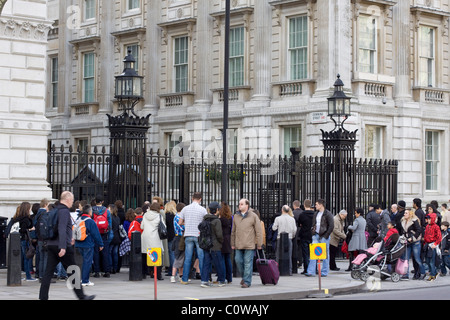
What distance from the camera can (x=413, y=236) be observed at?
20.9 m

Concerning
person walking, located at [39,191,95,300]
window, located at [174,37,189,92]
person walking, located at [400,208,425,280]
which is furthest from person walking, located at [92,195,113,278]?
window, located at [174,37,189,92]

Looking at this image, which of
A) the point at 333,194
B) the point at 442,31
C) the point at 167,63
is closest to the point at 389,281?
the point at 333,194

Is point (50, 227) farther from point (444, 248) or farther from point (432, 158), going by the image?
point (432, 158)

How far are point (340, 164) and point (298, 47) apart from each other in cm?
945

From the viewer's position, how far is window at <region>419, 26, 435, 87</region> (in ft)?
120

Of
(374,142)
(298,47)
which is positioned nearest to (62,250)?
(298,47)

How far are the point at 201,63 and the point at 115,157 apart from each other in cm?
1645

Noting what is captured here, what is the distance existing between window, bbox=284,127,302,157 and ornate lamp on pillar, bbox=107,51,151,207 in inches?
500

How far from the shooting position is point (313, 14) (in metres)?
34.2

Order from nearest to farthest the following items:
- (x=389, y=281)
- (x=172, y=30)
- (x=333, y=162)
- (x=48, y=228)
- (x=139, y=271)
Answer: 1. (x=48, y=228)
2. (x=139, y=271)
3. (x=389, y=281)
4. (x=333, y=162)
5. (x=172, y=30)

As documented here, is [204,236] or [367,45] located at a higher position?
[367,45]

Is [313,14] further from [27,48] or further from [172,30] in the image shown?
[27,48]

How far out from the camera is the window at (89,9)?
4334 cm

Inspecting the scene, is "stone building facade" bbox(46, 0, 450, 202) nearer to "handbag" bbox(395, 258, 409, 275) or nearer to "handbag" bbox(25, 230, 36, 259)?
"handbag" bbox(395, 258, 409, 275)
